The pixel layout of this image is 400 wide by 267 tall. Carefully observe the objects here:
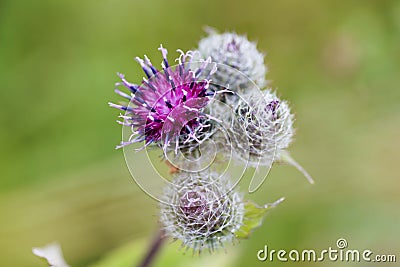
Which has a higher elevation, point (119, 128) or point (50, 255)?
point (119, 128)

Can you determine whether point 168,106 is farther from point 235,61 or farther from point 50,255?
point 50,255

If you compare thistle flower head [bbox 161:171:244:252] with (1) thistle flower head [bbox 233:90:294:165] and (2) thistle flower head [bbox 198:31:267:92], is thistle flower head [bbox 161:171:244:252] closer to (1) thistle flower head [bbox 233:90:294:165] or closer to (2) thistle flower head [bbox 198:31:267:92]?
(1) thistle flower head [bbox 233:90:294:165]

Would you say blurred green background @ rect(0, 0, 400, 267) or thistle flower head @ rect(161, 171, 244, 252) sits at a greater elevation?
blurred green background @ rect(0, 0, 400, 267)

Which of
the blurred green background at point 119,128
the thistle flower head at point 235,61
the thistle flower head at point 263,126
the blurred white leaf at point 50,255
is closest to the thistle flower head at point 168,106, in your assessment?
the thistle flower head at point 263,126

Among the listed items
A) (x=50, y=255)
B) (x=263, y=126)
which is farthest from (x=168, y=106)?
(x=50, y=255)

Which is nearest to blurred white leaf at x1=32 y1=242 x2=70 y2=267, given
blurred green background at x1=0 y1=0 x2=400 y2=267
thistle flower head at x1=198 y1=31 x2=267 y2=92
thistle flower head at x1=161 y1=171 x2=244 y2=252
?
thistle flower head at x1=161 y1=171 x2=244 y2=252

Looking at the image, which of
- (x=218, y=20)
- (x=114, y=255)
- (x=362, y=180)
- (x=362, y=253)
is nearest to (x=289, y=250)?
(x=362, y=253)

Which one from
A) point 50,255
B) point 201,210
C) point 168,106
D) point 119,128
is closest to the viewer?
point 201,210
